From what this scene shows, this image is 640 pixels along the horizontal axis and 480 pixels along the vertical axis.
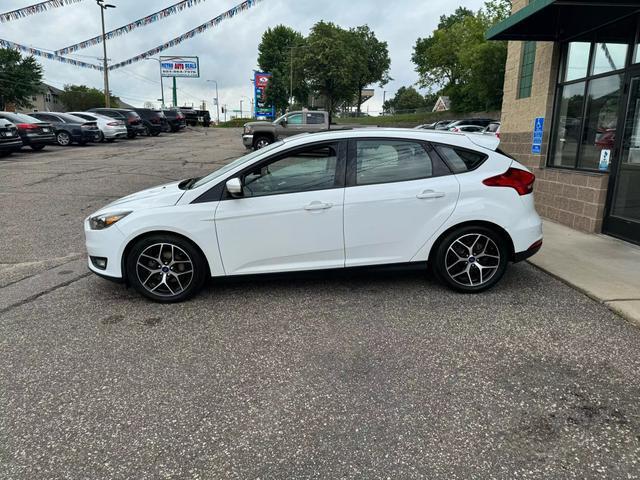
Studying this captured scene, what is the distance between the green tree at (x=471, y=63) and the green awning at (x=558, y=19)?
21.7 m

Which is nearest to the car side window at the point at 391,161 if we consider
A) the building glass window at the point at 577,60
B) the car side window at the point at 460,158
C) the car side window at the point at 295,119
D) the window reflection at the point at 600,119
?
the car side window at the point at 460,158

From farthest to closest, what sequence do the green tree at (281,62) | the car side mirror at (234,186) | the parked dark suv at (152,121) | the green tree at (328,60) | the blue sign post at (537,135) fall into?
the green tree at (281,62) < the green tree at (328,60) < the parked dark suv at (152,121) < the blue sign post at (537,135) < the car side mirror at (234,186)

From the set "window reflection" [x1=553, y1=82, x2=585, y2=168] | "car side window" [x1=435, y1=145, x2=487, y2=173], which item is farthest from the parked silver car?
"car side window" [x1=435, y1=145, x2=487, y2=173]

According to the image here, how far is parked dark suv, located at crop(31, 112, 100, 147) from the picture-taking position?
21.8 m

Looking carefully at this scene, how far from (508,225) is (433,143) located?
1059 mm

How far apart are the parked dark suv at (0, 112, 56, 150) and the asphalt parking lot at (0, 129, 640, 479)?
1543cm

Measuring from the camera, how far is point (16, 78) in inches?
2111

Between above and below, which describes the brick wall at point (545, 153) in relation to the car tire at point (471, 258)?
above

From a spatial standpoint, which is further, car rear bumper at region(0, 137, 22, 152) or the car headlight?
car rear bumper at region(0, 137, 22, 152)

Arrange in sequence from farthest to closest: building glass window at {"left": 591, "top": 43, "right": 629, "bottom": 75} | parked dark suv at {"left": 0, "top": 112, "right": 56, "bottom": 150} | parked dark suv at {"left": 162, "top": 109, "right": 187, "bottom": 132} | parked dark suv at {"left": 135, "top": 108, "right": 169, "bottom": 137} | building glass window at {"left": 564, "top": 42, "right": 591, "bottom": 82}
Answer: parked dark suv at {"left": 162, "top": 109, "right": 187, "bottom": 132}
parked dark suv at {"left": 135, "top": 108, "right": 169, "bottom": 137}
parked dark suv at {"left": 0, "top": 112, "right": 56, "bottom": 150}
building glass window at {"left": 564, "top": 42, "right": 591, "bottom": 82}
building glass window at {"left": 591, "top": 43, "right": 629, "bottom": 75}

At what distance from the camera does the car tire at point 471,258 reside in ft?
14.6

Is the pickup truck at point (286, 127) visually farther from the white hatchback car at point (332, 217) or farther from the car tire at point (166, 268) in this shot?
the car tire at point (166, 268)

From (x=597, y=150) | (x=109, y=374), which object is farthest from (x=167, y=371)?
(x=597, y=150)

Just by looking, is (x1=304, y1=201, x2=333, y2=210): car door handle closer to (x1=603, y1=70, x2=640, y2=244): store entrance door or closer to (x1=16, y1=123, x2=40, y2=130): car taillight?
(x1=603, y1=70, x2=640, y2=244): store entrance door
